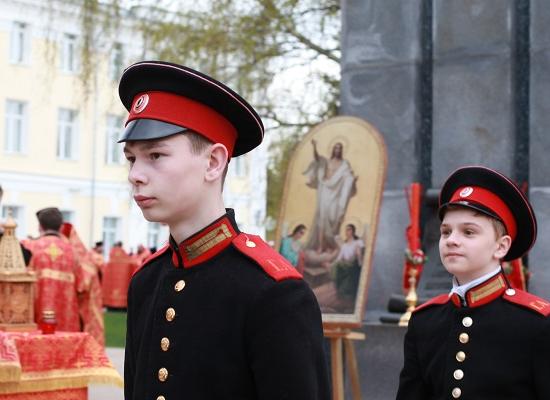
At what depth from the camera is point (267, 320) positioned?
3.04m

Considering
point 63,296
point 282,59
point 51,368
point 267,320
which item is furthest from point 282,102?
point 267,320

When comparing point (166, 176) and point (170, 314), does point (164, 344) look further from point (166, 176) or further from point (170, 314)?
point (166, 176)

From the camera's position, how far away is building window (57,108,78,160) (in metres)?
38.3

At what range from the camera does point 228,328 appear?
3.08m

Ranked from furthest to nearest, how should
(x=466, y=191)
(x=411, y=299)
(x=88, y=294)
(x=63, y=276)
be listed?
1. (x=88, y=294)
2. (x=63, y=276)
3. (x=411, y=299)
4. (x=466, y=191)

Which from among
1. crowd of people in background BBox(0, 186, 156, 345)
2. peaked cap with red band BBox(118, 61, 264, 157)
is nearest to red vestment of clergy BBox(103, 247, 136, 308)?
crowd of people in background BBox(0, 186, 156, 345)

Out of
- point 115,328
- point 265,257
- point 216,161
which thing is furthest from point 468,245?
point 115,328

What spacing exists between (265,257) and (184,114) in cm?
39

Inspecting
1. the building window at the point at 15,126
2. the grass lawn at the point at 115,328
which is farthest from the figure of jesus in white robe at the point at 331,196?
the building window at the point at 15,126

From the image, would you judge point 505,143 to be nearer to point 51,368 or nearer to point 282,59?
point 51,368

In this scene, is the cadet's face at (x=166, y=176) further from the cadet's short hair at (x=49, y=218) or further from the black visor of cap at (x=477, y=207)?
the cadet's short hair at (x=49, y=218)

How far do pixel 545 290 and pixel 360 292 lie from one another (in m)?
1.48

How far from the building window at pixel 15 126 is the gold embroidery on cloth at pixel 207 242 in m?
A: 34.4

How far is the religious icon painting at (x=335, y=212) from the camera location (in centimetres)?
823
